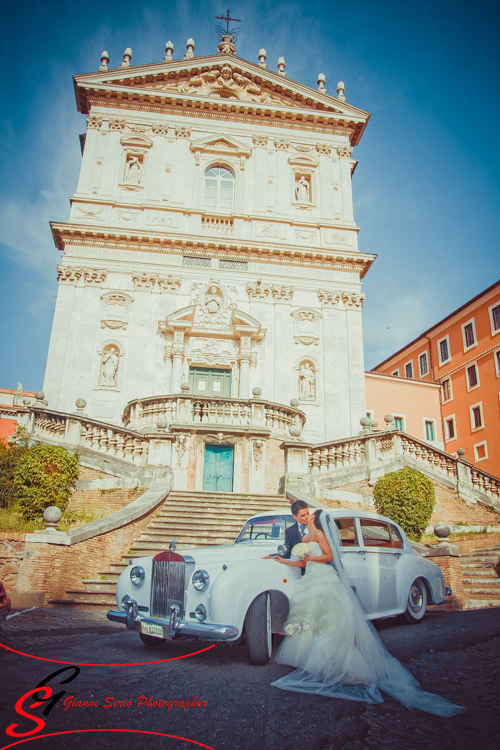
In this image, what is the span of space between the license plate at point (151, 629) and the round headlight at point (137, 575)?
46 cm

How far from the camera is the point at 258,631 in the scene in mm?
4699

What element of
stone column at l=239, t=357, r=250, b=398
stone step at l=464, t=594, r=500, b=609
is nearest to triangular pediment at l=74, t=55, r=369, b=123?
stone column at l=239, t=357, r=250, b=398

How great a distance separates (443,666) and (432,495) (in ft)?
29.2

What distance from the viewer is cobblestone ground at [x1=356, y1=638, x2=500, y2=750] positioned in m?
3.12

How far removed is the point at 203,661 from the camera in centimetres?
490

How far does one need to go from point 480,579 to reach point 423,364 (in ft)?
85.7

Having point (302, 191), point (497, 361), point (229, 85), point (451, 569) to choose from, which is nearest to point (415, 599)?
point (451, 569)

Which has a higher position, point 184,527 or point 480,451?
point 480,451

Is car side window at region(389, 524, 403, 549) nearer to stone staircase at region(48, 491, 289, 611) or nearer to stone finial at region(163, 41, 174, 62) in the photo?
stone staircase at region(48, 491, 289, 611)

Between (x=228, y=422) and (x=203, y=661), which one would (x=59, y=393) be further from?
(x=203, y=661)

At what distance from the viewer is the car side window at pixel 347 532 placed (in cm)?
614

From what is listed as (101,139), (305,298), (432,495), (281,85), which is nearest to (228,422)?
(432,495)

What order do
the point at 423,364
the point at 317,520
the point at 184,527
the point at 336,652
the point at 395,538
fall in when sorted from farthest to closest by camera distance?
the point at 423,364 < the point at 184,527 < the point at 395,538 < the point at 317,520 < the point at 336,652

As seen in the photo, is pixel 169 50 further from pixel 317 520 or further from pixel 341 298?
pixel 317 520
